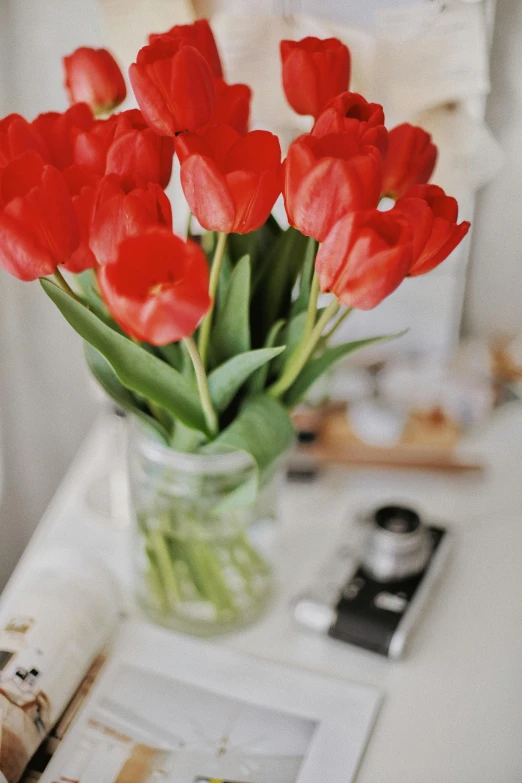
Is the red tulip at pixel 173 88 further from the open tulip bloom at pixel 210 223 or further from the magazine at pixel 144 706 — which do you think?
the magazine at pixel 144 706

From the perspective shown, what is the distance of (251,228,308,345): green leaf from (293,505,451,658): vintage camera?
224mm

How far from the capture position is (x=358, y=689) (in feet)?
2.04

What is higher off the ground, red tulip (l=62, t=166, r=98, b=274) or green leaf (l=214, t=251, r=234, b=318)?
green leaf (l=214, t=251, r=234, b=318)

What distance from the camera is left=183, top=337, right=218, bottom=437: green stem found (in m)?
0.45

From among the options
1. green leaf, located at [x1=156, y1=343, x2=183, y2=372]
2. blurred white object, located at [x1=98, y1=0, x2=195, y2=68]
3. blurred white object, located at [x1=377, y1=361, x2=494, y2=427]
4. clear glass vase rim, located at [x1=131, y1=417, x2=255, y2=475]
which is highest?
blurred white object, located at [x1=98, y1=0, x2=195, y2=68]

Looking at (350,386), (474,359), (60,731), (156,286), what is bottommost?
(60,731)

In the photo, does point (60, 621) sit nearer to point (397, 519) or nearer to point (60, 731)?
point (60, 731)

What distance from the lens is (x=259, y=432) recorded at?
54 cm

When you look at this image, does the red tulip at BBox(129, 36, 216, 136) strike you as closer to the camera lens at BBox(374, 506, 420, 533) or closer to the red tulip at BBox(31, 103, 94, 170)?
the red tulip at BBox(31, 103, 94, 170)

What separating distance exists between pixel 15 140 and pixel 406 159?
251mm

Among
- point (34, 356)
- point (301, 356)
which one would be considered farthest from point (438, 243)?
point (34, 356)

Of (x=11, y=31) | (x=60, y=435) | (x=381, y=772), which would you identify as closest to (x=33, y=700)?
(x=381, y=772)

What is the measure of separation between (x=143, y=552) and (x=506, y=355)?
52cm

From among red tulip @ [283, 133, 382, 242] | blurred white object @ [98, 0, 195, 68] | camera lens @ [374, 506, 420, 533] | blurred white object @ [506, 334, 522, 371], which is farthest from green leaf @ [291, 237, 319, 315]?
blurred white object @ [506, 334, 522, 371]
